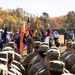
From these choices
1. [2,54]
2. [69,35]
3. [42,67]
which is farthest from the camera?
[69,35]

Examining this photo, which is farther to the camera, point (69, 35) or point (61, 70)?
point (69, 35)

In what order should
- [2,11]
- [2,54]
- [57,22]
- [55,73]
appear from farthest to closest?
[57,22] < [2,11] < [2,54] < [55,73]

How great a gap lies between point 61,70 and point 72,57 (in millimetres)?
3179

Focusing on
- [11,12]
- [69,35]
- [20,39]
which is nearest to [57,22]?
[11,12]

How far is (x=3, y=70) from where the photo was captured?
3.80m

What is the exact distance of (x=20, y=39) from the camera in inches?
527

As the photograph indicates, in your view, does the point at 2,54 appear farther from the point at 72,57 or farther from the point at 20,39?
the point at 20,39

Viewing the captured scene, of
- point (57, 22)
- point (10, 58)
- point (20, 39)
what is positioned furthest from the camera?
point (57, 22)

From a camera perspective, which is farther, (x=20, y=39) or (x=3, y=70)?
(x=20, y=39)

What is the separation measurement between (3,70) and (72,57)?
4417 millimetres

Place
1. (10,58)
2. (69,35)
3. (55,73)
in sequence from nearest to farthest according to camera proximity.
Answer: (55,73), (10,58), (69,35)

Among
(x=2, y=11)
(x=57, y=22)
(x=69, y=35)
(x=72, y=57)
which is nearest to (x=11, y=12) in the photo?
(x=2, y=11)

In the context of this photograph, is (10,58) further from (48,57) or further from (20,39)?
(20,39)

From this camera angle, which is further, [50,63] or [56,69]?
[50,63]
